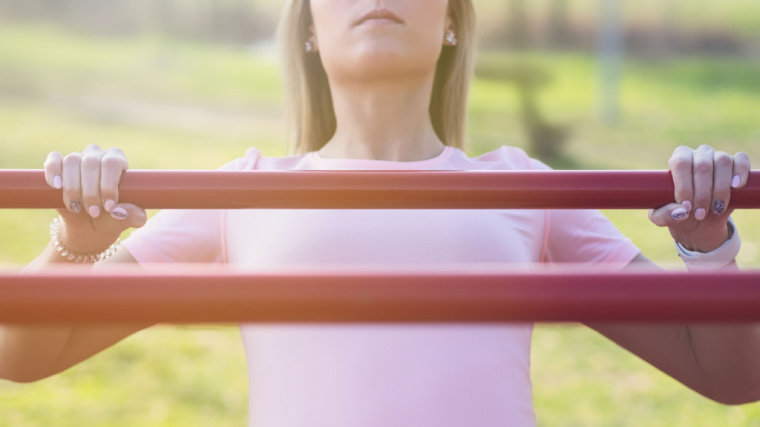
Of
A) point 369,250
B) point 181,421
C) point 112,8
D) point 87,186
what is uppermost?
point 112,8

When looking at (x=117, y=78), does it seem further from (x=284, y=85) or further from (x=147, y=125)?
(x=284, y=85)

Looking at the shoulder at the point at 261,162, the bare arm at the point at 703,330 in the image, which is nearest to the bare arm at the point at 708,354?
the bare arm at the point at 703,330

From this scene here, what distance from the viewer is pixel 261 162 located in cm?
155

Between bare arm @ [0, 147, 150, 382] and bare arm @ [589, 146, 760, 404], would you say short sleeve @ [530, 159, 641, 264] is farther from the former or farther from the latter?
bare arm @ [0, 147, 150, 382]

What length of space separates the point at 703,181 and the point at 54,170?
78 cm

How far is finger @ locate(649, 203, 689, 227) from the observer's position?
3.13 feet

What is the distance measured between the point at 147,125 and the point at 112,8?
24.8 ft

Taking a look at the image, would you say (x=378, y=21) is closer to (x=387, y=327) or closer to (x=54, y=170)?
(x=387, y=327)

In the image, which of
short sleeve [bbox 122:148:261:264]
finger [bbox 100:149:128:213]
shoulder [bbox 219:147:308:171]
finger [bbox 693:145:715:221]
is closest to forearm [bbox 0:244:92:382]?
short sleeve [bbox 122:148:261:264]

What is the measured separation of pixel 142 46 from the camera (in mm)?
17828

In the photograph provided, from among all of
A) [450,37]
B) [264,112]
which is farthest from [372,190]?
[264,112]

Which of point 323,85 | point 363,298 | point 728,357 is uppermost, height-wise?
point 323,85

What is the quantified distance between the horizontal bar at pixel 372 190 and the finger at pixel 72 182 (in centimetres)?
2

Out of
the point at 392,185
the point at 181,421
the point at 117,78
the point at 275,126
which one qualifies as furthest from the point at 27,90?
the point at 392,185
